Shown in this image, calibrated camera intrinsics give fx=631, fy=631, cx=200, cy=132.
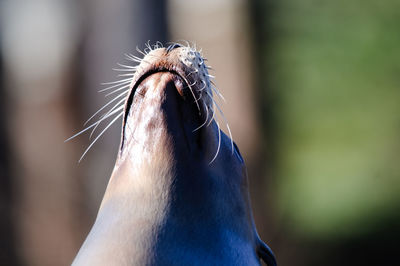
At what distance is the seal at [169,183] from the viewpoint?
6.05ft

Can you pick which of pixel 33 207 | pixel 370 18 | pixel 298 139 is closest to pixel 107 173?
pixel 33 207

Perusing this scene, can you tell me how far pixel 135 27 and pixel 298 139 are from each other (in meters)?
3.96

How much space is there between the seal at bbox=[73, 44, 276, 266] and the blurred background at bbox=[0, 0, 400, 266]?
19.0ft

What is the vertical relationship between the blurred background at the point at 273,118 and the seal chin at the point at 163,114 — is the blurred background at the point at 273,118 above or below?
below

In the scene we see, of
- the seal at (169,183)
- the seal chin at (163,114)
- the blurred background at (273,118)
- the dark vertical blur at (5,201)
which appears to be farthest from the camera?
the dark vertical blur at (5,201)

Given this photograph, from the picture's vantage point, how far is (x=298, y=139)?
978cm

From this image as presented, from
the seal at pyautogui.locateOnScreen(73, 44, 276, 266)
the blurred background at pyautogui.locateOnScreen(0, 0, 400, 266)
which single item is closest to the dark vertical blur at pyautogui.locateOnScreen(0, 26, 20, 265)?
the blurred background at pyautogui.locateOnScreen(0, 0, 400, 266)

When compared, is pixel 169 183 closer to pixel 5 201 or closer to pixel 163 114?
pixel 163 114

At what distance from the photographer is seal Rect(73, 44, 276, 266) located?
184 centimetres

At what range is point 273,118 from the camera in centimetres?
979

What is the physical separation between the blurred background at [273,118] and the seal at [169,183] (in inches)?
228

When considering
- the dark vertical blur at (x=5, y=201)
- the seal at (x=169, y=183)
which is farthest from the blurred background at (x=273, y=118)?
the seal at (x=169, y=183)

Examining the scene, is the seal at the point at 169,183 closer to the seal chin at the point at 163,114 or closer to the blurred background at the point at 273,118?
the seal chin at the point at 163,114

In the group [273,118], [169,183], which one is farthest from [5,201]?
[169,183]
